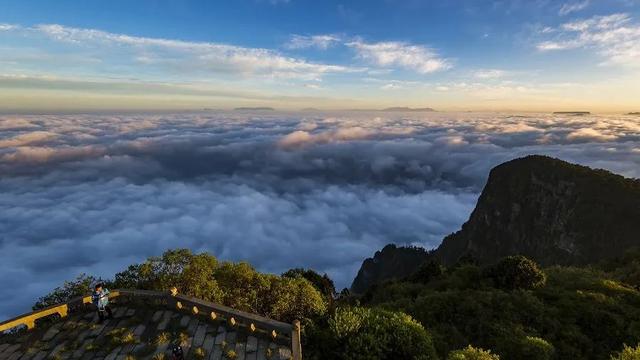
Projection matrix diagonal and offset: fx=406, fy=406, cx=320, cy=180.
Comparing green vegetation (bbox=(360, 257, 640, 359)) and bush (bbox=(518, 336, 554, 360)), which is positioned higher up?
bush (bbox=(518, 336, 554, 360))

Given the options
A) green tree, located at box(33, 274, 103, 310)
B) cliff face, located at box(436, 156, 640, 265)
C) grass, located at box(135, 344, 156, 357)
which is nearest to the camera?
grass, located at box(135, 344, 156, 357)

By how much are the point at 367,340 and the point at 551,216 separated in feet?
502

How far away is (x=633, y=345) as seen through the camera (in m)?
23.7

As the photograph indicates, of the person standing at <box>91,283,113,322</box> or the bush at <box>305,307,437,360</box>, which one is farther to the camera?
the person standing at <box>91,283,113,322</box>

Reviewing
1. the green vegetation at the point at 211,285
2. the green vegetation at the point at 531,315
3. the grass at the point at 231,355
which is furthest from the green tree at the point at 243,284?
the grass at the point at 231,355

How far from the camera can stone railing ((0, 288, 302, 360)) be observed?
16641 millimetres

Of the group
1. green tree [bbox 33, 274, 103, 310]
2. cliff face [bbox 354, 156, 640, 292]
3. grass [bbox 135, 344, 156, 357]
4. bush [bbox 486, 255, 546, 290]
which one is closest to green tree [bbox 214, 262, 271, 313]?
green tree [bbox 33, 274, 103, 310]

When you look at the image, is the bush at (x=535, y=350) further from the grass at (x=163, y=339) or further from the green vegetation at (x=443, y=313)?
the grass at (x=163, y=339)

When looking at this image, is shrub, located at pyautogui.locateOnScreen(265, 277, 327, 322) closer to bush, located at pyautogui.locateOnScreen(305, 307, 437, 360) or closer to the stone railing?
bush, located at pyautogui.locateOnScreen(305, 307, 437, 360)

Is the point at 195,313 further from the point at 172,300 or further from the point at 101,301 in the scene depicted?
the point at 101,301

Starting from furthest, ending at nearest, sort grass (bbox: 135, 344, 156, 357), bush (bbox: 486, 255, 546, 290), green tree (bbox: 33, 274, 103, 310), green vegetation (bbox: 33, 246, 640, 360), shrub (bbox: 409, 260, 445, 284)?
shrub (bbox: 409, 260, 445, 284)
bush (bbox: 486, 255, 546, 290)
green tree (bbox: 33, 274, 103, 310)
green vegetation (bbox: 33, 246, 640, 360)
grass (bbox: 135, 344, 156, 357)

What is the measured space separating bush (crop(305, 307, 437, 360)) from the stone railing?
8.15 feet

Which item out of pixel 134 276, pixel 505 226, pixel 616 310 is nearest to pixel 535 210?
pixel 505 226

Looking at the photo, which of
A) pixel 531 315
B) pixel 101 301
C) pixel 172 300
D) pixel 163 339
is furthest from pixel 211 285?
pixel 531 315
